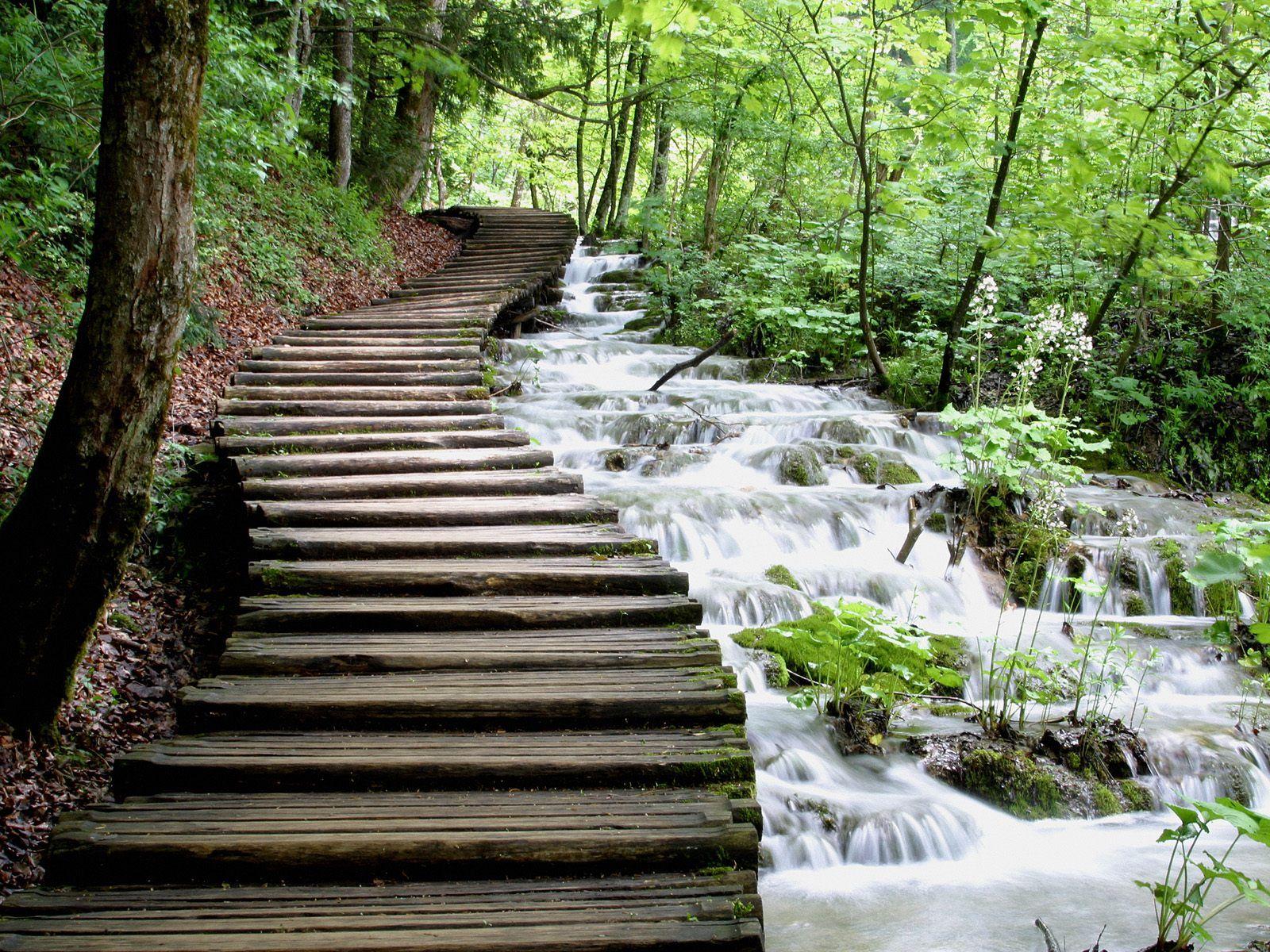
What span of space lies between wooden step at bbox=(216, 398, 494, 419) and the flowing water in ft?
6.40

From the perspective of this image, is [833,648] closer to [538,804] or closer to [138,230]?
[538,804]

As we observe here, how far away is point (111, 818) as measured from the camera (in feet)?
9.38

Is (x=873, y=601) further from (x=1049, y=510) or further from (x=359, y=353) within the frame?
(x=359, y=353)

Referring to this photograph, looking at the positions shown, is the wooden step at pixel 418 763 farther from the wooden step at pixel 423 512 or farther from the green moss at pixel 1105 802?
the green moss at pixel 1105 802

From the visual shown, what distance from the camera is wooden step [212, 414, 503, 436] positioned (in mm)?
6469

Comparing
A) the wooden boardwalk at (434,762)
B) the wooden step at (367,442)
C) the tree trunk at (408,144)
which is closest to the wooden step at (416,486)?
the wooden boardwalk at (434,762)

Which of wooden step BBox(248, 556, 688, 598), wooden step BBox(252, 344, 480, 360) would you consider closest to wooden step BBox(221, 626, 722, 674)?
wooden step BBox(248, 556, 688, 598)

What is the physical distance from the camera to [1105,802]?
473 centimetres

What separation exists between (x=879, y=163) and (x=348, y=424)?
9.29m

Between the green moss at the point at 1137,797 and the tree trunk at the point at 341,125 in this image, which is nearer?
the green moss at the point at 1137,797

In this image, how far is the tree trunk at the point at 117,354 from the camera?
318 cm

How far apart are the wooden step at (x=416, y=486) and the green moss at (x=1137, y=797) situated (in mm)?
3665

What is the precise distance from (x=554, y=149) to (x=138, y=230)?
83.8 ft

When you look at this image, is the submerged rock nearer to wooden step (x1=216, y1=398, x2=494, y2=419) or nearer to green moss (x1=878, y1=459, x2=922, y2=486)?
green moss (x1=878, y1=459, x2=922, y2=486)
